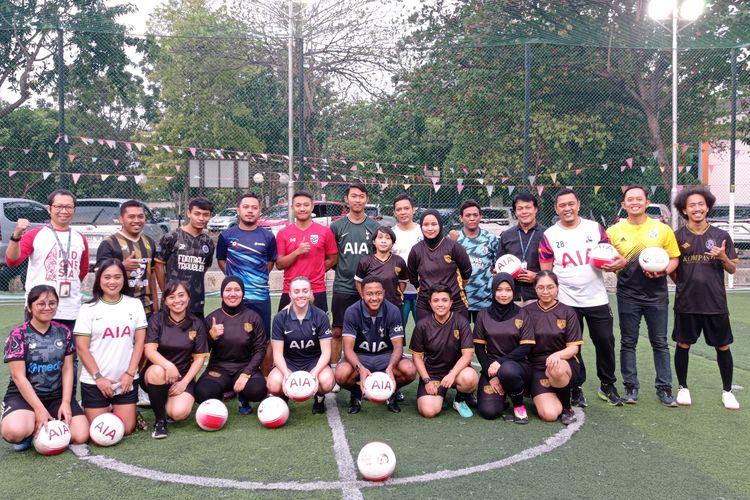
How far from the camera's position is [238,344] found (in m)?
5.02

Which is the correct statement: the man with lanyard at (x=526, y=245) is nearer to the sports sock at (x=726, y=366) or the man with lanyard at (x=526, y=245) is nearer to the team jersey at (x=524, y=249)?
the team jersey at (x=524, y=249)

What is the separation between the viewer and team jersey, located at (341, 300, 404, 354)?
16.8ft

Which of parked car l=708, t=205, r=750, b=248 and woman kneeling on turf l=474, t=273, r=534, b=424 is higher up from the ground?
parked car l=708, t=205, r=750, b=248

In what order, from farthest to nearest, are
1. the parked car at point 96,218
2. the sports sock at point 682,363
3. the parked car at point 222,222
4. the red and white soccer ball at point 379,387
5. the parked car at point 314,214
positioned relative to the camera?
the parked car at point 222,222
the parked car at point 314,214
the parked car at point 96,218
the sports sock at point 682,363
the red and white soccer ball at point 379,387

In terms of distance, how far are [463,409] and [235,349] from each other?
5.75ft

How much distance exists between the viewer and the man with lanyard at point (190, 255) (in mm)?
5238

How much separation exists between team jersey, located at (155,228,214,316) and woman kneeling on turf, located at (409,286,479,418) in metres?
1.75

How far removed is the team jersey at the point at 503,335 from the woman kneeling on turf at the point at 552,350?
6 centimetres

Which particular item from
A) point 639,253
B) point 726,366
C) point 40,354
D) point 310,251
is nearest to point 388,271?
point 310,251

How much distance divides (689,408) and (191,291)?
3.89 m

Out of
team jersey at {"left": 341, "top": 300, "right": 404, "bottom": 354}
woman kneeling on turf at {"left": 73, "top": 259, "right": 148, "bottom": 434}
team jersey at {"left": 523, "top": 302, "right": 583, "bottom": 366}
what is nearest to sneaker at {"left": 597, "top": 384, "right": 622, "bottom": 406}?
team jersey at {"left": 523, "top": 302, "right": 583, "bottom": 366}

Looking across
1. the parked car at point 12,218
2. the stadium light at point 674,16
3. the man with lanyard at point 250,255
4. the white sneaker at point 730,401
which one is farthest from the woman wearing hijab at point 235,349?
the stadium light at point 674,16

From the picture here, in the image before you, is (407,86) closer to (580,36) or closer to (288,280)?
(580,36)

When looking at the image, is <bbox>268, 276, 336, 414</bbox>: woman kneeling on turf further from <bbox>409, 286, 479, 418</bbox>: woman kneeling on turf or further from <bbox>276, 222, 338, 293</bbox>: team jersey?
<bbox>409, 286, 479, 418</bbox>: woman kneeling on turf
